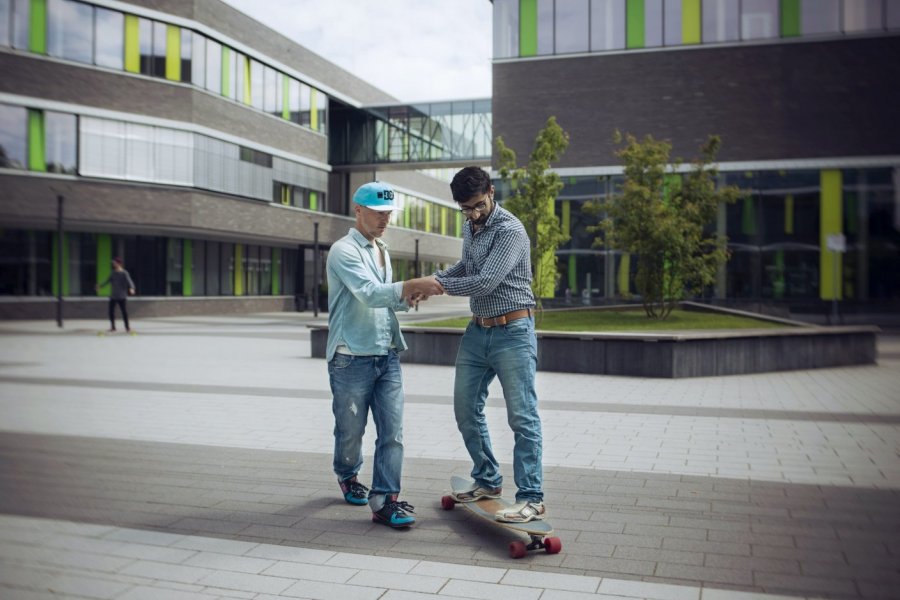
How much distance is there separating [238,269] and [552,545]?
38757 millimetres

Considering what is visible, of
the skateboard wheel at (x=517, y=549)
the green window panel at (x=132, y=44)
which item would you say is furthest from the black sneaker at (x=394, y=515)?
the green window panel at (x=132, y=44)

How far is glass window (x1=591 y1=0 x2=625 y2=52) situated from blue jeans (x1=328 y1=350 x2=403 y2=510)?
26590 millimetres

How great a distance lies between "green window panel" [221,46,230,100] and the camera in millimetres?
36606

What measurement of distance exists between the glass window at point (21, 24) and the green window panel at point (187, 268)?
10.4 meters

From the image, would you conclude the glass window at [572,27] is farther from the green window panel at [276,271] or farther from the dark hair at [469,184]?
the dark hair at [469,184]

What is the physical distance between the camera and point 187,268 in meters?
37.5

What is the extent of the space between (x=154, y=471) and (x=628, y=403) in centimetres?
585

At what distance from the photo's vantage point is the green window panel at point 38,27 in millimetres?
30438

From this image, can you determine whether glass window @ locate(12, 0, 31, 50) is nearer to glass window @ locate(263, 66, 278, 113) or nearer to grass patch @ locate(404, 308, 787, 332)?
glass window @ locate(263, 66, 278, 113)

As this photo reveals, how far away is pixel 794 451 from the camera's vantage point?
7367 millimetres

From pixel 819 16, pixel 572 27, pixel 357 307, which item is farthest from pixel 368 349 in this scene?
pixel 819 16

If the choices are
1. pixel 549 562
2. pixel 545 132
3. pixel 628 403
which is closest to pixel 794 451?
pixel 628 403

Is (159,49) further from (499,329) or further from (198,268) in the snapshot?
(499,329)

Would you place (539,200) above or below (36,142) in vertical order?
below
